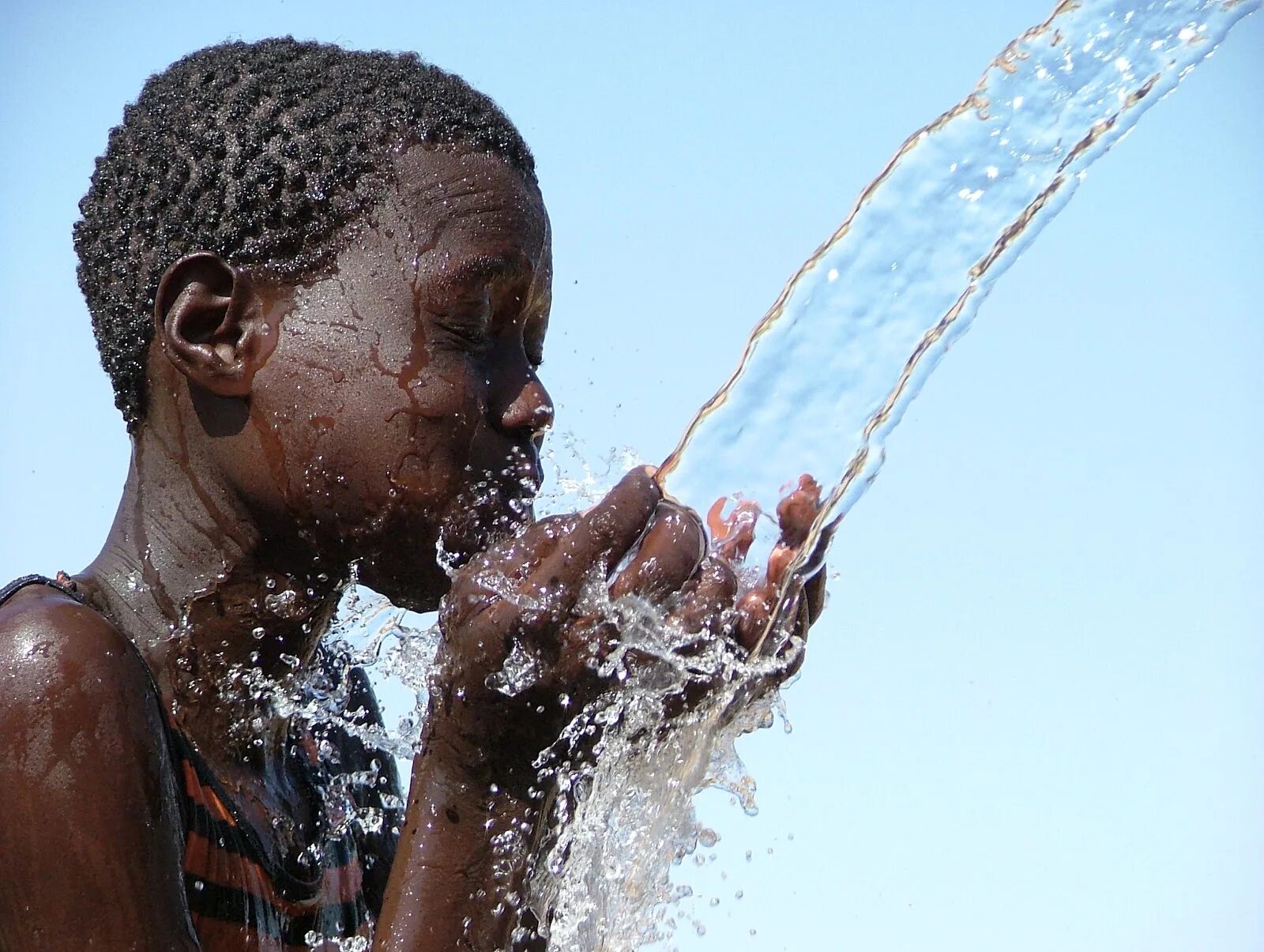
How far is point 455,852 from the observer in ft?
8.37

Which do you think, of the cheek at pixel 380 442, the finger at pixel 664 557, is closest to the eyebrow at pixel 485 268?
the cheek at pixel 380 442

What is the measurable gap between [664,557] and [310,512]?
0.75 m

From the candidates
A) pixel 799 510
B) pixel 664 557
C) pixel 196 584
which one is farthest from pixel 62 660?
pixel 799 510

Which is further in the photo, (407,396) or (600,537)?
(407,396)

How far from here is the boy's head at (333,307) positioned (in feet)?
9.08

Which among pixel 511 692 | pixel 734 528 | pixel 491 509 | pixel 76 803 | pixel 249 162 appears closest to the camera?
pixel 76 803

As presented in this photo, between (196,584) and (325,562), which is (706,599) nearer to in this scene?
(325,562)

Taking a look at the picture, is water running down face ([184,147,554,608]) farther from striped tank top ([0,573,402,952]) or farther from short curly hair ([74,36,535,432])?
striped tank top ([0,573,402,952])

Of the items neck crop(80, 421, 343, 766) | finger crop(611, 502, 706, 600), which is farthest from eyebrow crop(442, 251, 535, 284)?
finger crop(611, 502, 706, 600)

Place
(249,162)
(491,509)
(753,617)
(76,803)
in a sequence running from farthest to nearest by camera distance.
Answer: (249,162)
(491,509)
(753,617)
(76,803)

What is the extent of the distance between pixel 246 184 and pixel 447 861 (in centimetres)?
130

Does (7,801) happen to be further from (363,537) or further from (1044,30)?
(1044,30)

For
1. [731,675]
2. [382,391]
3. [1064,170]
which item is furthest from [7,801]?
[1064,170]

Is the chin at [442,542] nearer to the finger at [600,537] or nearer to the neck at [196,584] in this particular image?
the neck at [196,584]
